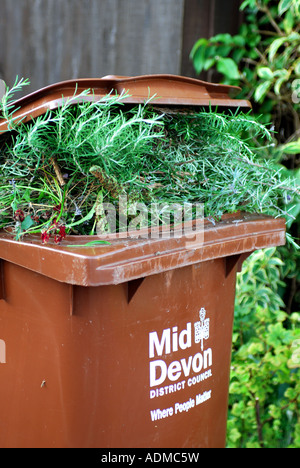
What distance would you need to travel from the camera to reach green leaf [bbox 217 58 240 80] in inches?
128

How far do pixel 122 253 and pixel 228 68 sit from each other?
7.43ft

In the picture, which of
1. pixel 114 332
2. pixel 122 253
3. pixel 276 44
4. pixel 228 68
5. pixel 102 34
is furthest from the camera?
pixel 102 34

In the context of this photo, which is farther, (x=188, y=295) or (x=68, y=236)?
(x=188, y=295)

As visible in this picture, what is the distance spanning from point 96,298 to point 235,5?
2.81 m

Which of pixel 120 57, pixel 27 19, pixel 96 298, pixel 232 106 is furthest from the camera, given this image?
pixel 27 19

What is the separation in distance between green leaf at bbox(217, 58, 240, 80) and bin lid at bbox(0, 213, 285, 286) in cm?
175

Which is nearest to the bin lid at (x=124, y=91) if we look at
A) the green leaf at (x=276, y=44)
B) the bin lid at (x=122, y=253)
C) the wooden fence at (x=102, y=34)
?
the bin lid at (x=122, y=253)

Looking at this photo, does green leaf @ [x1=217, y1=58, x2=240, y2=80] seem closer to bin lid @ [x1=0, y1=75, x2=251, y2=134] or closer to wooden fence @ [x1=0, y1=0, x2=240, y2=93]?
wooden fence @ [x1=0, y1=0, x2=240, y2=93]

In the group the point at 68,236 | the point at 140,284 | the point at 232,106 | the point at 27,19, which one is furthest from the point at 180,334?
the point at 27,19

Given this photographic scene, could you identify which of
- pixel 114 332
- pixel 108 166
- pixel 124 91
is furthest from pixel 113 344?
pixel 124 91

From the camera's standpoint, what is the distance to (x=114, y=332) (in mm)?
1566

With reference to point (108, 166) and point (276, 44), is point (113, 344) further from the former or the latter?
point (276, 44)

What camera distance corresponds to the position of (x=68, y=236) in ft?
4.98

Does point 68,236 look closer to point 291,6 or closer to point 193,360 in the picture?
point 193,360
